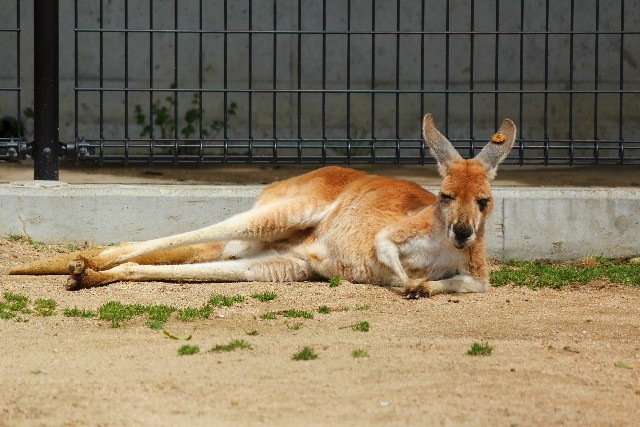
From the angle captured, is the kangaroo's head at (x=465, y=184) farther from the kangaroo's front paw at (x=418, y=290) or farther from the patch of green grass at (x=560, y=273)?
the patch of green grass at (x=560, y=273)

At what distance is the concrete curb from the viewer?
807cm

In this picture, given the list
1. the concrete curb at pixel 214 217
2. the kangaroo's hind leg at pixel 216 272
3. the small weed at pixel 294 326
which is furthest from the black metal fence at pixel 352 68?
the small weed at pixel 294 326

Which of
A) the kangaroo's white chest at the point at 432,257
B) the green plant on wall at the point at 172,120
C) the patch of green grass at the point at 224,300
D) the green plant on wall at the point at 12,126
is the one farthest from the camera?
the green plant on wall at the point at 172,120

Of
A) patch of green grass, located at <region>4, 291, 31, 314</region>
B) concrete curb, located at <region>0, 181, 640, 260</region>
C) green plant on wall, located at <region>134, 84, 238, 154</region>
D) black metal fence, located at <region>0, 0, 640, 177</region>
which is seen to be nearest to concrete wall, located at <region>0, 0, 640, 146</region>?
black metal fence, located at <region>0, 0, 640, 177</region>

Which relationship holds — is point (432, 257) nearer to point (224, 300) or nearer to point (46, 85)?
point (224, 300)

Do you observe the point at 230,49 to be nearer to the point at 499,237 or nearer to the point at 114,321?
the point at 499,237

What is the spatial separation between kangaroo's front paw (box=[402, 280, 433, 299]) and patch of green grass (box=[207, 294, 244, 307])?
3.11ft

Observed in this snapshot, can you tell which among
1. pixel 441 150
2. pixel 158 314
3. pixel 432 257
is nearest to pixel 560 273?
pixel 432 257

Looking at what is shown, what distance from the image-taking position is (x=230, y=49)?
1235 cm

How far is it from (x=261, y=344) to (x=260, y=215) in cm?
208

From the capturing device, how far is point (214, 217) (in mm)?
8133

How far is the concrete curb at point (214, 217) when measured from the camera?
318 inches

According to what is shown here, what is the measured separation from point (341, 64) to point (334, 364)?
25.8 ft

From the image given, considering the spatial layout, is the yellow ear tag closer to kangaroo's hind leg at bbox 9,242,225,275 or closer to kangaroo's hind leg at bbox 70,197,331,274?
kangaroo's hind leg at bbox 70,197,331,274
